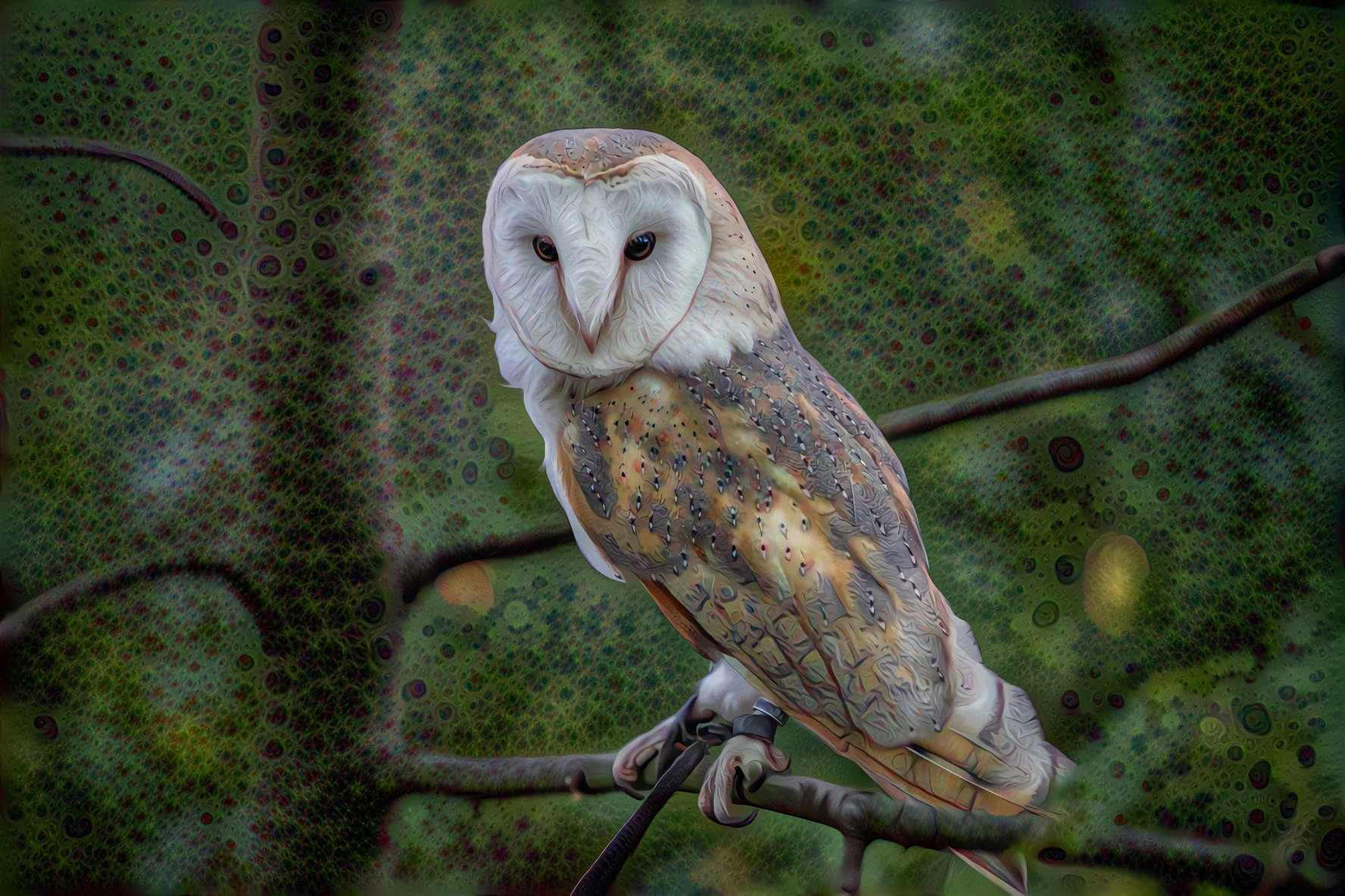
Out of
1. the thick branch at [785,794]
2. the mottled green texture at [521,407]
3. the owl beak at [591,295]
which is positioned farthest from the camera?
the mottled green texture at [521,407]

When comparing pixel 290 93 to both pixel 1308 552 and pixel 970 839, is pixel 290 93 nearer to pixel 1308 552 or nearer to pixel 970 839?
pixel 970 839

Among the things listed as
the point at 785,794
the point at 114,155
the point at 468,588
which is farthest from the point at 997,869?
the point at 114,155

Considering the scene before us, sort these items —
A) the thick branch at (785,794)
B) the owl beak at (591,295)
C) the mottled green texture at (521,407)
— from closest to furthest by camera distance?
the owl beak at (591,295)
the thick branch at (785,794)
the mottled green texture at (521,407)

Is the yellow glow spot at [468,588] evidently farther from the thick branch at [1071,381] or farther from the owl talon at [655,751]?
the thick branch at [1071,381]

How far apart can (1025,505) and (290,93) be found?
4.24 ft

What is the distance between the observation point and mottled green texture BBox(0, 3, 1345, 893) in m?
1.51

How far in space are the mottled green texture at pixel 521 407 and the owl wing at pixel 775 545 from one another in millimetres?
195

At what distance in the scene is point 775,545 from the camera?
1.31 meters

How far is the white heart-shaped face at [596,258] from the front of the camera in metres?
1.22

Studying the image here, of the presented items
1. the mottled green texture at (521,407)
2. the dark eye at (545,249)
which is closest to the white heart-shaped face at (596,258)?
the dark eye at (545,249)

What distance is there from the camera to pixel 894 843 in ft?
4.79

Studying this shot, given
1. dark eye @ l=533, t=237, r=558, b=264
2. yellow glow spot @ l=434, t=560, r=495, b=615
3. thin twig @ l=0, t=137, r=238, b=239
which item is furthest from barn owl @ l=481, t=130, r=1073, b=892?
thin twig @ l=0, t=137, r=238, b=239

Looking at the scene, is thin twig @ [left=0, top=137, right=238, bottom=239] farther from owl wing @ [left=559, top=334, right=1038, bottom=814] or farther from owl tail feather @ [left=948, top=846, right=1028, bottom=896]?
owl tail feather @ [left=948, top=846, right=1028, bottom=896]

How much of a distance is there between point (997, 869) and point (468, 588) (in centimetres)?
87
